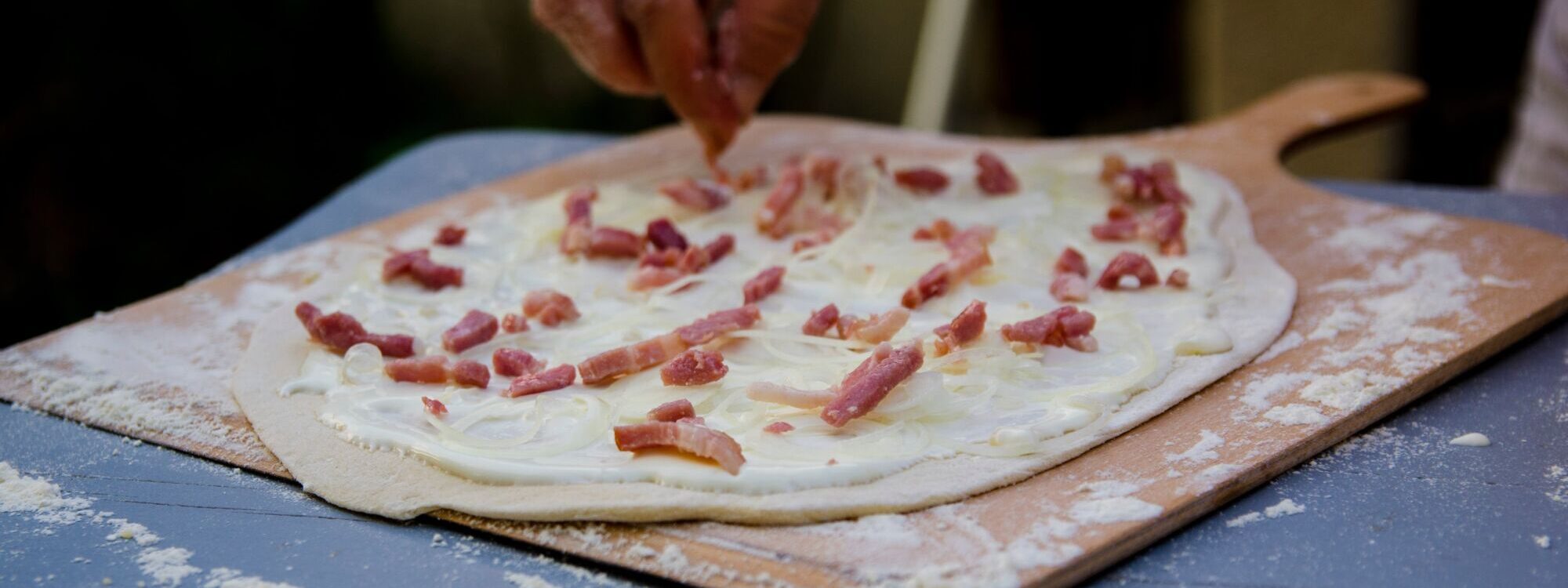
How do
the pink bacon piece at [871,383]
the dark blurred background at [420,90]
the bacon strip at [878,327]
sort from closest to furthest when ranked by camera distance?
the pink bacon piece at [871,383], the bacon strip at [878,327], the dark blurred background at [420,90]

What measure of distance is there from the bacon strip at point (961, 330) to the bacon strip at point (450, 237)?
1.36 meters

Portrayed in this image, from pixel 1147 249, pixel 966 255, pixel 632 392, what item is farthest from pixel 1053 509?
pixel 1147 249

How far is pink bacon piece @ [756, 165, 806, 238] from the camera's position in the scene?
10.6 feet

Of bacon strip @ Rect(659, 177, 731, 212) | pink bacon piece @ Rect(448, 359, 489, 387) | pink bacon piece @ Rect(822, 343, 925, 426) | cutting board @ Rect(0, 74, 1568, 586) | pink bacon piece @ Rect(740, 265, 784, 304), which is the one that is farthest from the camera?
bacon strip @ Rect(659, 177, 731, 212)

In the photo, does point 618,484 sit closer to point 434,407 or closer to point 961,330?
point 434,407

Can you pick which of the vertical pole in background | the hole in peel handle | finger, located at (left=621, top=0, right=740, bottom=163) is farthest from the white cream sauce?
the vertical pole in background

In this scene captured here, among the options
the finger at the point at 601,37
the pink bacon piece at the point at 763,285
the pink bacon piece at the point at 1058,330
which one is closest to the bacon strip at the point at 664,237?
the pink bacon piece at the point at 763,285

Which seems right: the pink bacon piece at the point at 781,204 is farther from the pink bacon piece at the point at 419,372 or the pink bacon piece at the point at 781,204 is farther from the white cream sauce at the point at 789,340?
the pink bacon piece at the point at 419,372

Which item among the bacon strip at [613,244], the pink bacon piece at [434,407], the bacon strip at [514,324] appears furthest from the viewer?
the bacon strip at [613,244]

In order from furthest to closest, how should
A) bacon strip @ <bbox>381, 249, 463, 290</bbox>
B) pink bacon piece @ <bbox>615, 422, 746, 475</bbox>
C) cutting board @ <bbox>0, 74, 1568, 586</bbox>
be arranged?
bacon strip @ <bbox>381, 249, 463, 290</bbox>, pink bacon piece @ <bbox>615, 422, 746, 475</bbox>, cutting board @ <bbox>0, 74, 1568, 586</bbox>

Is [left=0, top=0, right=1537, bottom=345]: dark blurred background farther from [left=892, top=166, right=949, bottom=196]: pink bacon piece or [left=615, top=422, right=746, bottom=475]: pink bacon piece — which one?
[left=615, top=422, right=746, bottom=475]: pink bacon piece

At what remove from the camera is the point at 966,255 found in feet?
9.23

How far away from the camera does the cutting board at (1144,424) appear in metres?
1.82

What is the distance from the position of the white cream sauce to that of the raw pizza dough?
2 centimetres
